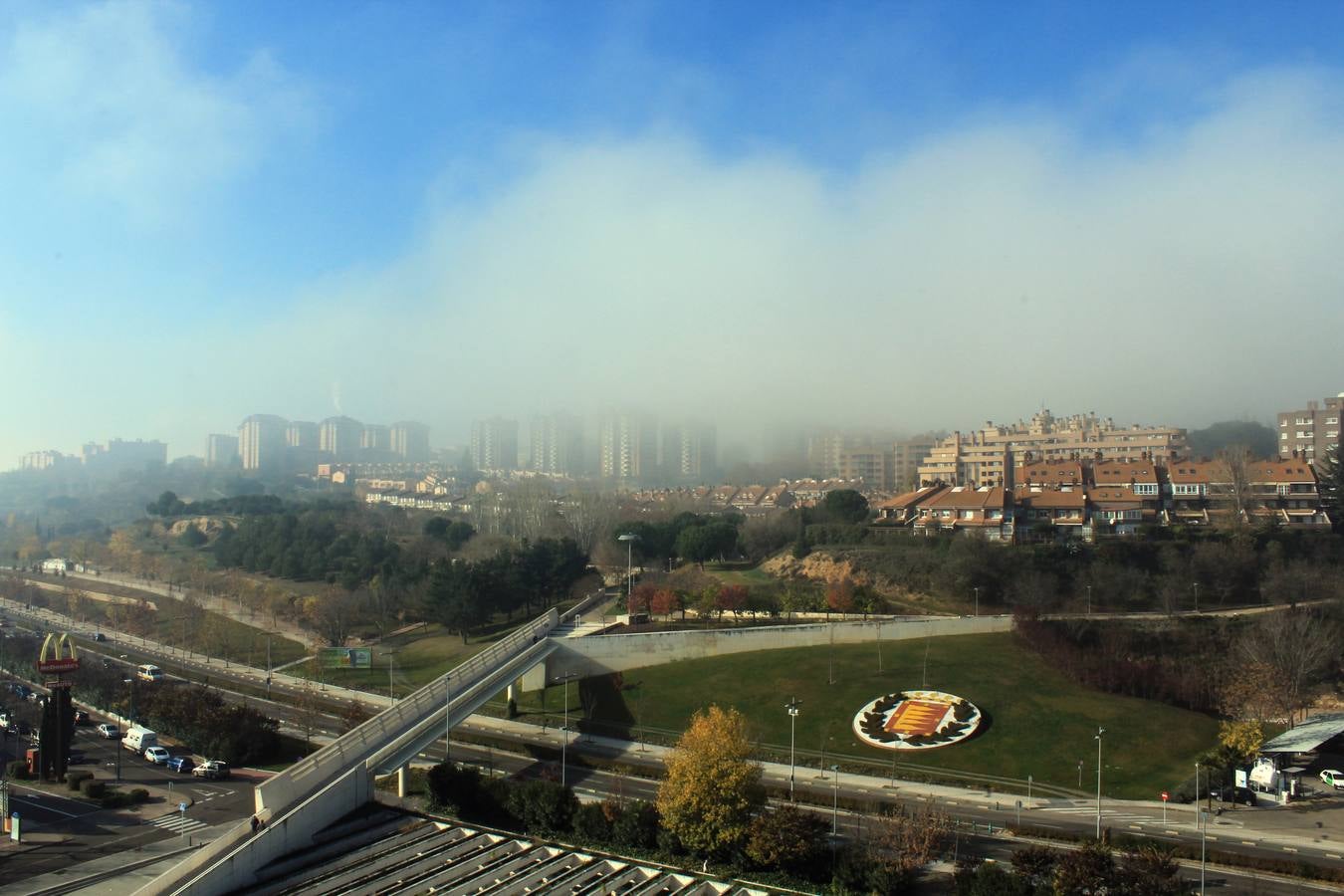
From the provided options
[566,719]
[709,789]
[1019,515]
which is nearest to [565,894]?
[709,789]

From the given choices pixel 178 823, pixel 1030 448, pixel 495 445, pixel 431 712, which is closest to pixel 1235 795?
pixel 431 712

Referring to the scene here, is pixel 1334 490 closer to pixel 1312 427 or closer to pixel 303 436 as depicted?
pixel 1312 427

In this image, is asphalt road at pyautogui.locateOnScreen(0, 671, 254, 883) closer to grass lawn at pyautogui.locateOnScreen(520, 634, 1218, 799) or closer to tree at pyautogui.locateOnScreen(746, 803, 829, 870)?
grass lawn at pyautogui.locateOnScreen(520, 634, 1218, 799)

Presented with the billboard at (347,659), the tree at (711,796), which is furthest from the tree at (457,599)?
the tree at (711,796)

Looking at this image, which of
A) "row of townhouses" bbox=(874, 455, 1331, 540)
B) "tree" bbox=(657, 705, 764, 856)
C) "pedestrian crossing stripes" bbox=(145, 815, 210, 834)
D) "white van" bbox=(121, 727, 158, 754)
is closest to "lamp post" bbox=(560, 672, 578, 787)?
"tree" bbox=(657, 705, 764, 856)

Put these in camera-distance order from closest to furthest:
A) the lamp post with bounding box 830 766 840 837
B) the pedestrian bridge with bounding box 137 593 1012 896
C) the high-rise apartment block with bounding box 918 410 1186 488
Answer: the pedestrian bridge with bounding box 137 593 1012 896
the lamp post with bounding box 830 766 840 837
the high-rise apartment block with bounding box 918 410 1186 488

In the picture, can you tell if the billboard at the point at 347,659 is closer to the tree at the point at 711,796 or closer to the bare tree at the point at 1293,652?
the tree at the point at 711,796

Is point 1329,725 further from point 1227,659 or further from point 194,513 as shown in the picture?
point 194,513
